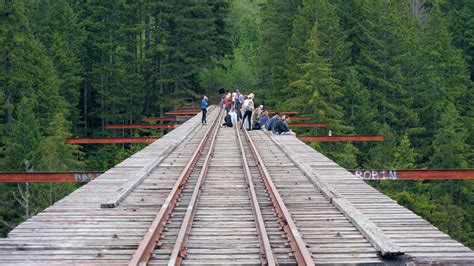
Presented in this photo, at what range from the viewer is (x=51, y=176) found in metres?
17.4

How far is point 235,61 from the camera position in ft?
258

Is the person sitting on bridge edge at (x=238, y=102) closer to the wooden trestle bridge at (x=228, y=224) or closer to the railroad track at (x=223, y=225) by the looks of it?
the wooden trestle bridge at (x=228, y=224)

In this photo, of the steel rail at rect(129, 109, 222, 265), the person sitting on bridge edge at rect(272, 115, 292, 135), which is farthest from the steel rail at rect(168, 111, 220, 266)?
the person sitting on bridge edge at rect(272, 115, 292, 135)

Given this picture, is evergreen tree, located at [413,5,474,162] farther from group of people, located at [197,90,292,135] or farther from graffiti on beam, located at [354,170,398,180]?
graffiti on beam, located at [354,170,398,180]

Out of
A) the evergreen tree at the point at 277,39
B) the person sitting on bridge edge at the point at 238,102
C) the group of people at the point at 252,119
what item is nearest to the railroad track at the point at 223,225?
the group of people at the point at 252,119

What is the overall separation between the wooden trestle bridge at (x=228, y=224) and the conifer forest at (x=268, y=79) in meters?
22.7

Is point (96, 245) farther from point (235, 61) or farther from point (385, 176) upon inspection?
point (235, 61)

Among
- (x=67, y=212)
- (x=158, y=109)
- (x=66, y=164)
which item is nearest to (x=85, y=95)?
(x=158, y=109)

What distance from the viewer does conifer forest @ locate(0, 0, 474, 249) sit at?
41688 millimetres

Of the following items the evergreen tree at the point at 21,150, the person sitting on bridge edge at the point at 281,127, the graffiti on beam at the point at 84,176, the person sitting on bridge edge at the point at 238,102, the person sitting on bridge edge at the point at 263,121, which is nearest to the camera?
the graffiti on beam at the point at 84,176

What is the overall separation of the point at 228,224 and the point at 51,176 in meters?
8.62

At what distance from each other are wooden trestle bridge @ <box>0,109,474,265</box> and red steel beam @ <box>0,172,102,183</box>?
1.40 metres

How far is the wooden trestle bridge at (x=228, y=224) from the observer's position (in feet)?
27.0

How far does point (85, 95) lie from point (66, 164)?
976 inches
